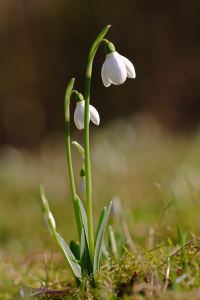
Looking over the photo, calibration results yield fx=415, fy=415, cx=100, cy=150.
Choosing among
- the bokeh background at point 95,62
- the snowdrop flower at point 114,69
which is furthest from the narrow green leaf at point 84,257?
the bokeh background at point 95,62

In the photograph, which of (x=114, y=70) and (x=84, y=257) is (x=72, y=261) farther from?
(x=114, y=70)

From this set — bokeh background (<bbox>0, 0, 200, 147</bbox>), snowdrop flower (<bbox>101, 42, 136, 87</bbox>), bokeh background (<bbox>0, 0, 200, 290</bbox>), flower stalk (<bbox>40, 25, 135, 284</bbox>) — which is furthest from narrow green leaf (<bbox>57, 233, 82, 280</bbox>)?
bokeh background (<bbox>0, 0, 200, 147</bbox>)

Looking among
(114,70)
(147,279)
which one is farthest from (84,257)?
(114,70)

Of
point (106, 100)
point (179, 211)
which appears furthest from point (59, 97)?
point (179, 211)

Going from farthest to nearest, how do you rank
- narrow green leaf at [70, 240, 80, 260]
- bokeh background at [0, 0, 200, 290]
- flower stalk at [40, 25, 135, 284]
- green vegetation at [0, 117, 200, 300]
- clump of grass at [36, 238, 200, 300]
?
1. bokeh background at [0, 0, 200, 290]
2. narrow green leaf at [70, 240, 80, 260]
3. flower stalk at [40, 25, 135, 284]
4. green vegetation at [0, 117, 200, 300]
5. clump of grass at [36, 238, 200, 300]

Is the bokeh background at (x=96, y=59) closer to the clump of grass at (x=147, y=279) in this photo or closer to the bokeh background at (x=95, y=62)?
the bokeh background at (x=95, y=62)

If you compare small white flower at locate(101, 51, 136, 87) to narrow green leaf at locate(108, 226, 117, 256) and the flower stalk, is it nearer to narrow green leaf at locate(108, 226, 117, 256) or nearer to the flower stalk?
the flower stalk
